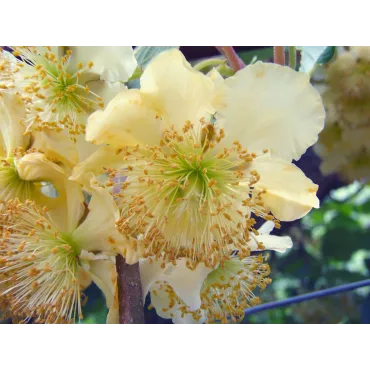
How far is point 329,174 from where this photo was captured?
0.66 m

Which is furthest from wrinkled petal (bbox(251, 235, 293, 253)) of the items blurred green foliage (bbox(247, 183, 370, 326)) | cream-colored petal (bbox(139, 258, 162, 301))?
blurred green foliage (bbox(247, 183, 370, 326))

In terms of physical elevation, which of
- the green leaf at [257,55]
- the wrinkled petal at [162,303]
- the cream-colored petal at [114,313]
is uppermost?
the green leaf at [257,55]

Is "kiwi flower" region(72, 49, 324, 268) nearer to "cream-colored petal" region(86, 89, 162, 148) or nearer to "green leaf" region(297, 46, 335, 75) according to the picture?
"cream-colored petal" region(86, 89, 162, 148)

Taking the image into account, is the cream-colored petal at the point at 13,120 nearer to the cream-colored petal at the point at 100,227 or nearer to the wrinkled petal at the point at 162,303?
the cream-colored petal at the point at 100,227

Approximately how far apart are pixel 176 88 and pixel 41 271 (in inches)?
8.4

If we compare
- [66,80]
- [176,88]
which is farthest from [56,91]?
[176,88]

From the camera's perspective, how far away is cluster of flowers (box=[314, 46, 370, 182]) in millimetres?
551

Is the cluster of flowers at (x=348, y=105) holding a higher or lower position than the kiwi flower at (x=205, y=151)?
higher

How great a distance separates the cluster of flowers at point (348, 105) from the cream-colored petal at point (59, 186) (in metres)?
0.28

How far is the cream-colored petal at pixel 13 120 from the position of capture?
47 centimetres

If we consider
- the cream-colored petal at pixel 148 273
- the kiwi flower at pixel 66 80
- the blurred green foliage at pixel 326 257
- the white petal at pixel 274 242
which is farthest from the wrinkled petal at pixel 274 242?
the blurred green foliage at pixel 326 257

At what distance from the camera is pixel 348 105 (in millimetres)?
563
